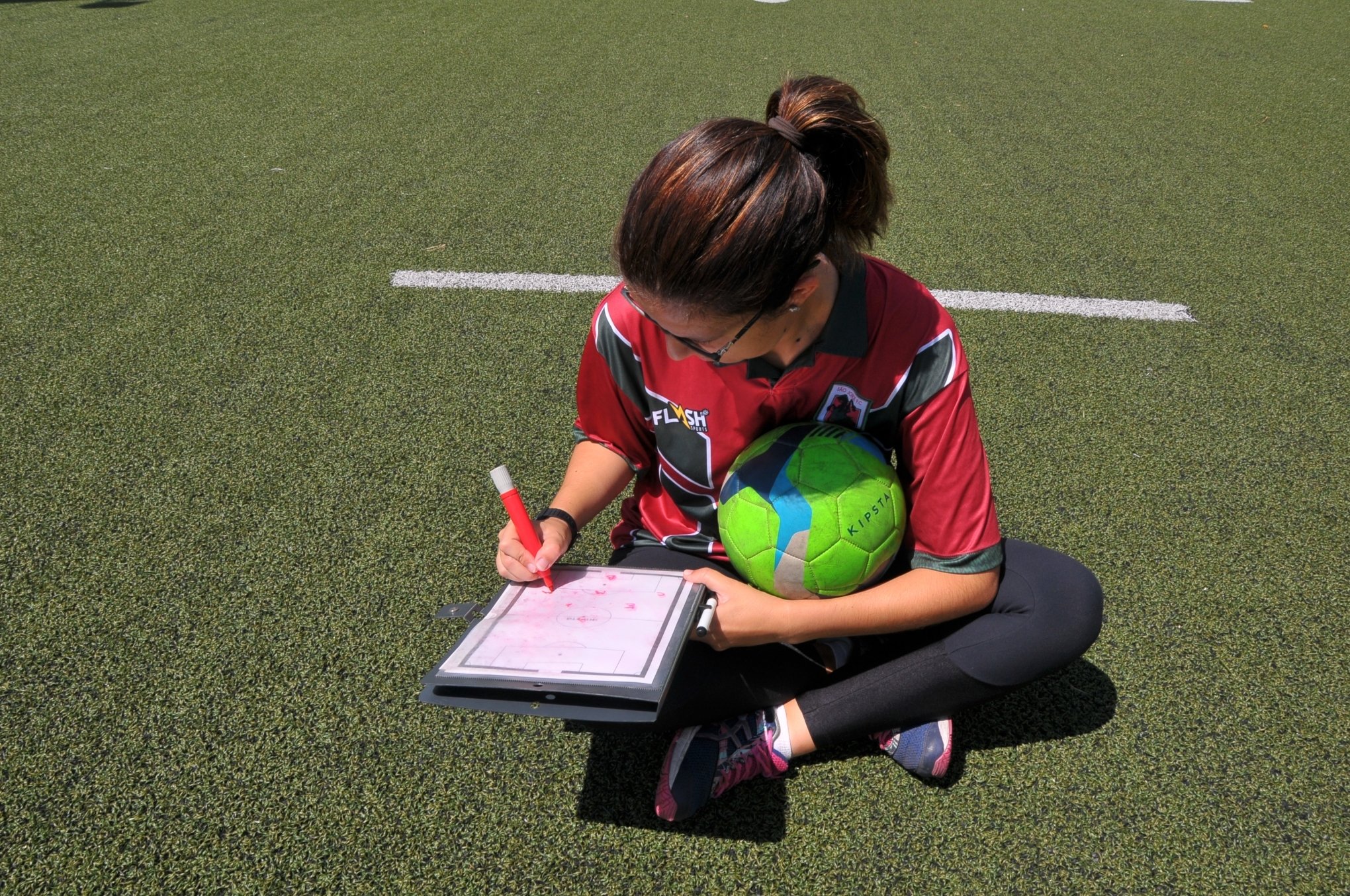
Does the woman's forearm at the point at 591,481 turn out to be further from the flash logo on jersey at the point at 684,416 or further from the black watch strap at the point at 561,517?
the flash logo on jersey at the point at 684,416

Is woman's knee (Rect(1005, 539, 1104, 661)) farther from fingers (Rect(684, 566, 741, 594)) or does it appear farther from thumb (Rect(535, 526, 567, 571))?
thumb (Rect(535, 526, 567, 571))

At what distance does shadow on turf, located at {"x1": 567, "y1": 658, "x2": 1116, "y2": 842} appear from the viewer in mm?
1784

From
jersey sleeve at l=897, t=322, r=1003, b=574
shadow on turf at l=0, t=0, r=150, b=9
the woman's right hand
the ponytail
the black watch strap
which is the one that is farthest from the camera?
shadow on turf at l=0, t=0, r=150, b=9

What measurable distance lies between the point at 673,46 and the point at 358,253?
4.01m

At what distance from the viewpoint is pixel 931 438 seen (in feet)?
5.41

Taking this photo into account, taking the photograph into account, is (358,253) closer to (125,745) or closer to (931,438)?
(125,745)

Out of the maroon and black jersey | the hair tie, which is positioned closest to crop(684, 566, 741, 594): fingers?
the maroon and black jersey

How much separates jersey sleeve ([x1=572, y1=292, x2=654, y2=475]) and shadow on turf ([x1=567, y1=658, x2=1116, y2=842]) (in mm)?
601

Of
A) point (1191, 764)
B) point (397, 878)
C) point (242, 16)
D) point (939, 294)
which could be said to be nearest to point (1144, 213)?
point (939, 294)

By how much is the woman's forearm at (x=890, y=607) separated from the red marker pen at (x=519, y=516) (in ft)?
1.58

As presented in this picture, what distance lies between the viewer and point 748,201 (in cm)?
133

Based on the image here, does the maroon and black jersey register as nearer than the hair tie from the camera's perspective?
No

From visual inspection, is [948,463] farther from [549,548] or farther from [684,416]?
[549,548]

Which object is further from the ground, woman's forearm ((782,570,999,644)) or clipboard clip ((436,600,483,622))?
woman's forearm ((782,570,999,644))
